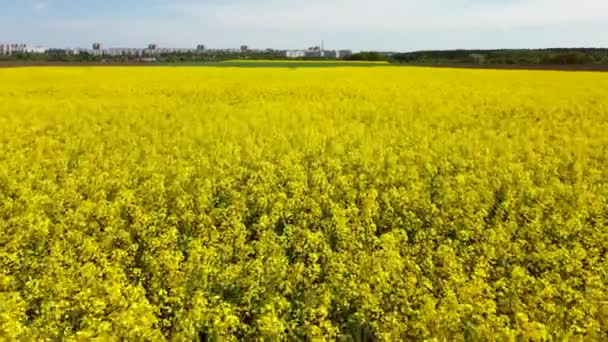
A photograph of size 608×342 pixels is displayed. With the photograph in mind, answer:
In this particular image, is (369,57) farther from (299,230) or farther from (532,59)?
(299,230)

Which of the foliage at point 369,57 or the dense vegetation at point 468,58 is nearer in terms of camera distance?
the dense vegetation at point 468,58

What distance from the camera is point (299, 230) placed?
624 centimetres

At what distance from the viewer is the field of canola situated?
445 cm

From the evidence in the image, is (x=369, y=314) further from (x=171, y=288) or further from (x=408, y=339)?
(x=171, y=288)

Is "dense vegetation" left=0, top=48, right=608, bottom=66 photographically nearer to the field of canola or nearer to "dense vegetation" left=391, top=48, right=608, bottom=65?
"dense vegetation" left=391, top=48, right=608, bottom=65

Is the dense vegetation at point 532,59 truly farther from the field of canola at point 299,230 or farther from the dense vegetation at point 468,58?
the field of canola at point 299,230

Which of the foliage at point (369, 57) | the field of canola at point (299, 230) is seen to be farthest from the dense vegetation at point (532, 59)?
the field of canola at point (299, 230)

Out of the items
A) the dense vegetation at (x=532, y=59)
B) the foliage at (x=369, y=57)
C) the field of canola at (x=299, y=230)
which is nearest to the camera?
the field of canola at (x=299, y=230)

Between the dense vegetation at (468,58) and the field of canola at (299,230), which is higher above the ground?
the dense vegetation at (468,58)

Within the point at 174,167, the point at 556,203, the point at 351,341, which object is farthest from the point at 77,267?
the point at 556,203

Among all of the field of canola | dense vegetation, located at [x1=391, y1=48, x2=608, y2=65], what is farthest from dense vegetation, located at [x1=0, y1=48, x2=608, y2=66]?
the field of canola

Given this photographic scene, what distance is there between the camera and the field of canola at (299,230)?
14.6ft

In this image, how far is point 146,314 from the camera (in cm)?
411

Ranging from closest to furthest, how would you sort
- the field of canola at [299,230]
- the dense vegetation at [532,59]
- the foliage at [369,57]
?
the field of canola at [299,230], the dense vegetation at [532,59], the foliage at [369,57]
